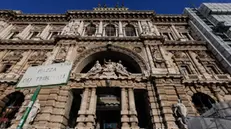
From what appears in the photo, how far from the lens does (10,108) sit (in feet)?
39.1

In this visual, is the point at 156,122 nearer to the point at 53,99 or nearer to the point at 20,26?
the point at 53,99

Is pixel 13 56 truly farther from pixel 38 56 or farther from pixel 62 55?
pixel 62 55

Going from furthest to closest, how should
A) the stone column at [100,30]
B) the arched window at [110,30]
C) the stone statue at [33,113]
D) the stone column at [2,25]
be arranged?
the stone column at [2,25]
the arched window at [110,30]
the stone column at [100,30]
the stone statue at [33,113]

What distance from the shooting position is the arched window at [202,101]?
11945mm

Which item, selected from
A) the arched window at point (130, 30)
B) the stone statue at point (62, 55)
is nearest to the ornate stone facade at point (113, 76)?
the arched window at point (130, 30)

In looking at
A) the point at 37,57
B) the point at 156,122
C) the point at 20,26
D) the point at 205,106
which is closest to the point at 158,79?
the point at 156,122

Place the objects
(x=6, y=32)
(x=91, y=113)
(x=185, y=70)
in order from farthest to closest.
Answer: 1. (x=6, y=32)
2. (x=185, y=70)
3. (x=91, y=113)

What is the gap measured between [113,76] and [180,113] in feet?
19.6

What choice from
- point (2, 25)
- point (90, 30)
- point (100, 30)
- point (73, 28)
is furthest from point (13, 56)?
point (100, 30)

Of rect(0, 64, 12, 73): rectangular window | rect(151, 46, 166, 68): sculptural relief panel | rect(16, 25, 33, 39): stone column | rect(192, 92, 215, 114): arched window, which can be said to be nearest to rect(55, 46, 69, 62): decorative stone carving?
rect(0, 64, 12, 73): rectangular window

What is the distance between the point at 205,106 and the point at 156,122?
5636mm

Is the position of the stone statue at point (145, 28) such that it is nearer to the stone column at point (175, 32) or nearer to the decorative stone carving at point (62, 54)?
the stone column at point (175, 32)

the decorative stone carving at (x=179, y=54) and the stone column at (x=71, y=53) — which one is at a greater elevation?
the decorative stone carving at (x=179, y=54)

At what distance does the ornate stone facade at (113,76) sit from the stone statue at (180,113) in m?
0.06
